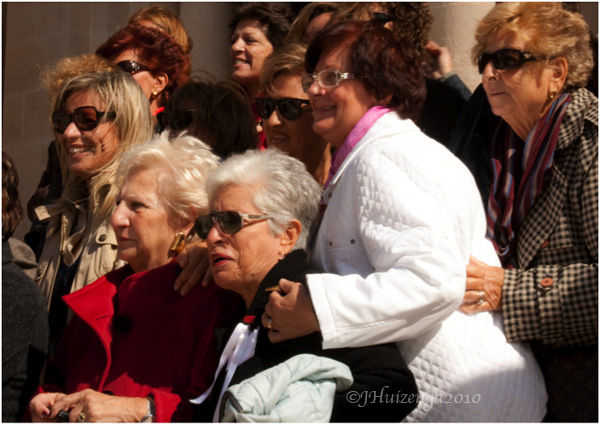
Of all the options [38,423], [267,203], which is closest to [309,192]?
[267,203]

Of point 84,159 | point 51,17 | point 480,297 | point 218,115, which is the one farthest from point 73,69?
point 51,17

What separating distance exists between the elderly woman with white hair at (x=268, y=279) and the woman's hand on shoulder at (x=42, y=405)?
2.27 feet

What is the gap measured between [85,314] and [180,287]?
42 cm

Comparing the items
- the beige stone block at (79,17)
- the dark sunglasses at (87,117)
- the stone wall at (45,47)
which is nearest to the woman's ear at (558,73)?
the dark sunglasses at (87,117)

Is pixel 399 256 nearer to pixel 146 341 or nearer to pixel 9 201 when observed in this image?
pixel 146 341

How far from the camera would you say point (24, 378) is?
4.28 m

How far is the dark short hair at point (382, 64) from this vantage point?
13.1ft

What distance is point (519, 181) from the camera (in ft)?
13.7

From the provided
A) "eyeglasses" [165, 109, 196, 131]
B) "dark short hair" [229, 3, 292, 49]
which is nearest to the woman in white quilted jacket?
"eyeglasses" [165, 109, 196, 131]

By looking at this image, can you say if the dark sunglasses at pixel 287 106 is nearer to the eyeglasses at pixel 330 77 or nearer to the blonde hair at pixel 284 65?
the blonde hair at pixel 284 65

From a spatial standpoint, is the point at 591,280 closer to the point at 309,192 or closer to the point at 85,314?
the point at 309,192

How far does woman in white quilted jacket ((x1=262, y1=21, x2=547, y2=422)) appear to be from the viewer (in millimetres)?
3330

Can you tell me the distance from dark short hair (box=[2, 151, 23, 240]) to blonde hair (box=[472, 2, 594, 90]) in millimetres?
2394

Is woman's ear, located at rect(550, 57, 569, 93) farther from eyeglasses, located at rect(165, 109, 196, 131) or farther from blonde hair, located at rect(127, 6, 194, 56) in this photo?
blonde hair, located at rect(127, 6, 194, 56)
